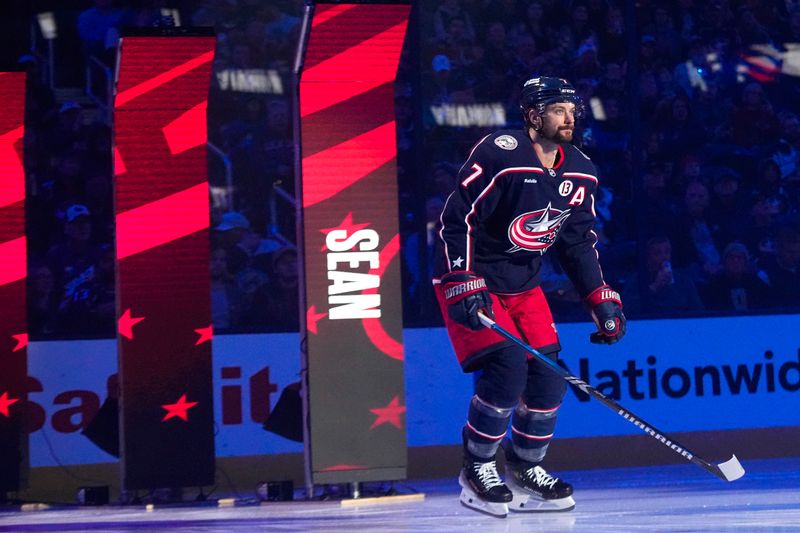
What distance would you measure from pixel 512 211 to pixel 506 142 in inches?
9.8

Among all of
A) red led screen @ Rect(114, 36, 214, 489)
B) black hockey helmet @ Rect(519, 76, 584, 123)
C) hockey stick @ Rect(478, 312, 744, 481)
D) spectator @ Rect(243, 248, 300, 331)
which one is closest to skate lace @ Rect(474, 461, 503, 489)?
hockey stick @ Rect(478, 312, 744, 481)

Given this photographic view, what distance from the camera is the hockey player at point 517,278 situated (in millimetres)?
5008

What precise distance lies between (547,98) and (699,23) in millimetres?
3764

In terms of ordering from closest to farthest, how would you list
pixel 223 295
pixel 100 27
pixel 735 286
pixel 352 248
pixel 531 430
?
pixel 531 430
pixel 352 248
pixel 223 295
pixel 100 27
pixel 735 286

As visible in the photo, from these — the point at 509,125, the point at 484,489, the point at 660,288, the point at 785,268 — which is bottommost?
the point at 484,489

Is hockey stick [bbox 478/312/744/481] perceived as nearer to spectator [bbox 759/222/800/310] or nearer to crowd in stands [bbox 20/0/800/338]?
crowd in stands [bbox 20/0/800/338]

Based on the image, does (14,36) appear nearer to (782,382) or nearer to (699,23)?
(699,23)

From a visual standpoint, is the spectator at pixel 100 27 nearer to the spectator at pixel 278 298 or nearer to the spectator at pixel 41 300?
the spectator at pixel 41 300

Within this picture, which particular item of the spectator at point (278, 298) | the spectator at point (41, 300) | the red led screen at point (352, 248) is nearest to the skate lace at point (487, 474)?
the red led screen at point (352, 248)

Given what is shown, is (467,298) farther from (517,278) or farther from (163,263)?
(163,263)

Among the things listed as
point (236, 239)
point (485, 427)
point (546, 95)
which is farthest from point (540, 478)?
point (236, 239)

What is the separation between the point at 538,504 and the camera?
5207mm

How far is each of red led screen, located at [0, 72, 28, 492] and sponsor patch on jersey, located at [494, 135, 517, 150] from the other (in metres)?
2.49

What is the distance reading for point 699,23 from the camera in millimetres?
8516
